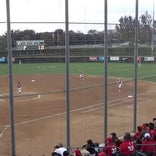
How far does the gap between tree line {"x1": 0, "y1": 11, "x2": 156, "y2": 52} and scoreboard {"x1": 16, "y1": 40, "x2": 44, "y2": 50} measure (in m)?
0.14

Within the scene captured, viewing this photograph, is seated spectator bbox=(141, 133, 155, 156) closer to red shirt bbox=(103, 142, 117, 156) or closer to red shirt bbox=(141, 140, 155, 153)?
red shirt bbox=(141, 140, 155, 153)

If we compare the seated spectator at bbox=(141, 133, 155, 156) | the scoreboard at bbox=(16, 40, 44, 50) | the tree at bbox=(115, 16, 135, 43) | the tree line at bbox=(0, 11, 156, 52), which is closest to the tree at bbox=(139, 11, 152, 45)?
the tree line at bbox=(0, 11, 156, 52)

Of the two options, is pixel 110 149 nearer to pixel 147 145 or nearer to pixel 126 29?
pixel 147 145

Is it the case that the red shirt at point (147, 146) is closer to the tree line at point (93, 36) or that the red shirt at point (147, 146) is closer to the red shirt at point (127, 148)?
the red shirt at point (127, 148)

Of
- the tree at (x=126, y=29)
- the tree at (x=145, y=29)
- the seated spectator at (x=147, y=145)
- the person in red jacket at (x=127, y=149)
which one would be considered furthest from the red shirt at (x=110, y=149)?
the tree at (x=145, y=29)

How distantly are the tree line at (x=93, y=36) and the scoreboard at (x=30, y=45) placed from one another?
14 cm

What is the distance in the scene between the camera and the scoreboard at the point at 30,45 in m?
11.4

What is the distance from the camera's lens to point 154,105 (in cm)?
2205

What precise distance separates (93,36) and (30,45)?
2.20 m

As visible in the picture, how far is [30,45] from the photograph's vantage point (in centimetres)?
1177

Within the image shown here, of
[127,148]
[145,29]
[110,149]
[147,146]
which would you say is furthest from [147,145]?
[145,29]

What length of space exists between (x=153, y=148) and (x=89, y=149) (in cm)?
157

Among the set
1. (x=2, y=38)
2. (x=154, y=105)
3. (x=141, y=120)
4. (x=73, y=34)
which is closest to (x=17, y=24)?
(x=2, y=38)

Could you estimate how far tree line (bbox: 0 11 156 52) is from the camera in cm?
1124
